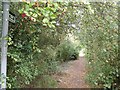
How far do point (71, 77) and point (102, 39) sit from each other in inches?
125

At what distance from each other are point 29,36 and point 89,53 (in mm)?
1099

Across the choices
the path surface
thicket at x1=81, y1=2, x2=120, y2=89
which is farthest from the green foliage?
thicket at x1=81, y1=2, x2=120, y2=89

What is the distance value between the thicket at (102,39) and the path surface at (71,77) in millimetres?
1544

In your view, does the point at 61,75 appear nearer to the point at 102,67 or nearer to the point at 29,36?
the point at 102,67

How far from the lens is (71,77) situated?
21.6 ft

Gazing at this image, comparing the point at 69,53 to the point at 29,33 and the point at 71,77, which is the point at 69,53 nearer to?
the point at 71,77

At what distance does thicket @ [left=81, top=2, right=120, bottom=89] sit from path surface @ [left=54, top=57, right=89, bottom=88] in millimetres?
1544

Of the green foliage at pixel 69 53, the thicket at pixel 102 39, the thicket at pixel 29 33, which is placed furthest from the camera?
the green foliage at pixel 69 53

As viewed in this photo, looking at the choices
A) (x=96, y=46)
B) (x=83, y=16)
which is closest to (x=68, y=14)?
(x=83, y=16)

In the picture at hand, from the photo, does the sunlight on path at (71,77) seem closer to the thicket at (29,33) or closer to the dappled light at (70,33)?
the thicket at (29,33)

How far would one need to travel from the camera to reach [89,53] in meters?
3.82

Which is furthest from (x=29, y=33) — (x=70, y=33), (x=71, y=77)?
(x=71, y=77)

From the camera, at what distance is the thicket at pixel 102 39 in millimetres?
3537

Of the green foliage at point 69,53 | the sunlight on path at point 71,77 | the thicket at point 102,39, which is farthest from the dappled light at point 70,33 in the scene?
the green foliage at point 69,53
